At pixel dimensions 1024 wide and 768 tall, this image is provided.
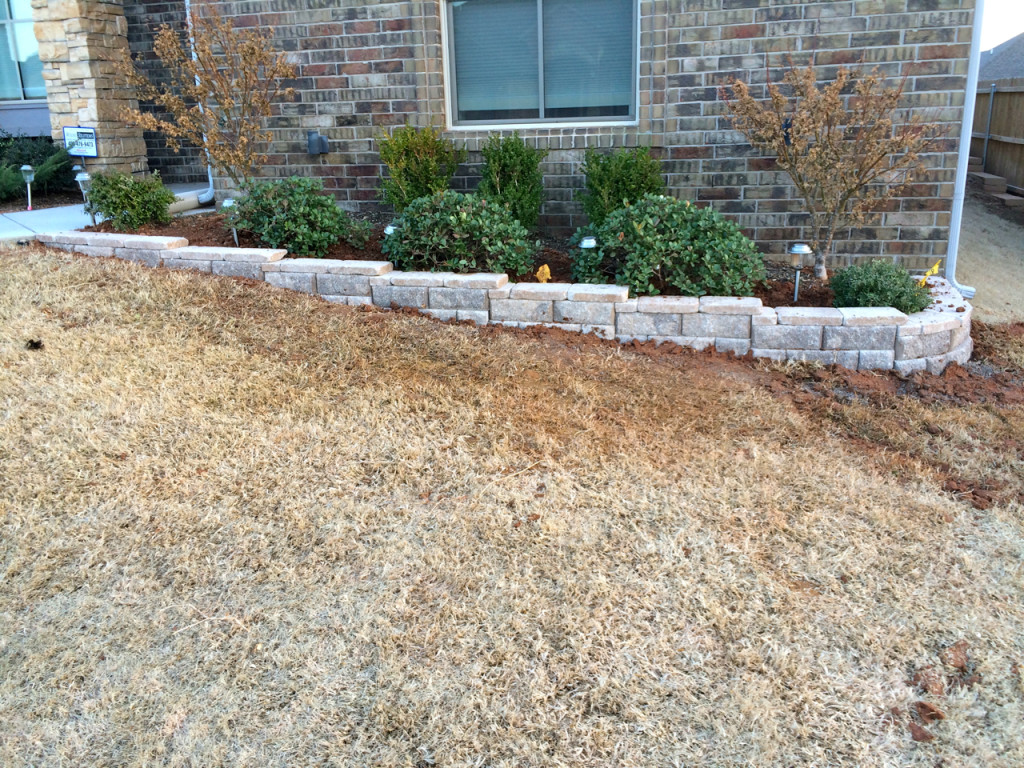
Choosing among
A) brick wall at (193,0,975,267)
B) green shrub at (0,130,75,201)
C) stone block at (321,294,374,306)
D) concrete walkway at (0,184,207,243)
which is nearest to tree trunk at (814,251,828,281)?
brick wall at (193,0,975,267)

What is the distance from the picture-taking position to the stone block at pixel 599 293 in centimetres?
521

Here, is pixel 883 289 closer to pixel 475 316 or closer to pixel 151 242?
pixel 475 316

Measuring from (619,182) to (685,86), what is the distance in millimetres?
1058

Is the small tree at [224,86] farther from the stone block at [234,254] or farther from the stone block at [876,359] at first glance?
the stone block at [876,359]

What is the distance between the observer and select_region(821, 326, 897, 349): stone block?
16.3 ft

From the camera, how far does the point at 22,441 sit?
3916mm

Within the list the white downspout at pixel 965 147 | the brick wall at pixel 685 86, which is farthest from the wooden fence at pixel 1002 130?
the brick wall at pixel 685 86

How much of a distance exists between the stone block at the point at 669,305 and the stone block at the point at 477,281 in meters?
0.95

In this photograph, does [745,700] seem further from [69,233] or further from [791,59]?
[69,233]

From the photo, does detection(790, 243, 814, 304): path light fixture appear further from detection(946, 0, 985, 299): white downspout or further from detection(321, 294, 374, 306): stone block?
detection(321, 294, 374, 306): stone block

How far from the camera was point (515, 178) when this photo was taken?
21.8 ft

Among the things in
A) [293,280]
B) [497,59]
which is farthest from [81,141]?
[497,59]

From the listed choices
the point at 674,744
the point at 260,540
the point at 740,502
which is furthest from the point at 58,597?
the point at 740,502

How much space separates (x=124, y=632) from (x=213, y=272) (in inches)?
148
